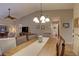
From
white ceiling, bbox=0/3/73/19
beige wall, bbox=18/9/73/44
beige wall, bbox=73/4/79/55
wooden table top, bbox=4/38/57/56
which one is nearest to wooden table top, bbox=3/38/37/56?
wooden table top, bbox=4/38/57/56

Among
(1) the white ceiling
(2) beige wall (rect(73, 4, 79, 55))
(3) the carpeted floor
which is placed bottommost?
(3) the carpeted floor

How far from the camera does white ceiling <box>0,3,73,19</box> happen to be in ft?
6.38

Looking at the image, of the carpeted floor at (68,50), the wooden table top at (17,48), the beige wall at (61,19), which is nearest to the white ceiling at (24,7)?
the beige wall at (61,19)

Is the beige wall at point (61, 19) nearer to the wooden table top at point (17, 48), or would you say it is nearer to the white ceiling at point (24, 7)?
the white ceiling at point (24, 7)

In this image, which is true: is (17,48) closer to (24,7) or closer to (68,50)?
(24,7)

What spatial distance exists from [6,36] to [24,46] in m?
0.34

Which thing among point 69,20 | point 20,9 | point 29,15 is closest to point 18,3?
point 20,9

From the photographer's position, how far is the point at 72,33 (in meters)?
2.15

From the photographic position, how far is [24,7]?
6.66ft

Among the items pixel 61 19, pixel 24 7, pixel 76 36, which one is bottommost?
pixel 76 36

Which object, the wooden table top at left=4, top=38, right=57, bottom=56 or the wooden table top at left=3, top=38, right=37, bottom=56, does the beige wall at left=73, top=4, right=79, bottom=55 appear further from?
the wooden table top at left=3, top=38, right=37, bottom=56

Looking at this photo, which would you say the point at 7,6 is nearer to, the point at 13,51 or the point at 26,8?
the point at 26,8

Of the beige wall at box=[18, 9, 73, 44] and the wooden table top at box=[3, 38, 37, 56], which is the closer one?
the wooden table top at box=[3, 38, 37, 56]

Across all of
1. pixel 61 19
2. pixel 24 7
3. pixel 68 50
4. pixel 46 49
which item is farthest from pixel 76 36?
pixel 24 7
